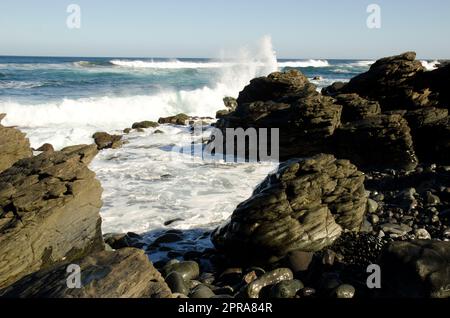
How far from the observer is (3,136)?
30.3ft

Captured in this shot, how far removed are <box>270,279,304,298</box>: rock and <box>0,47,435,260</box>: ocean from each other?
263 cm

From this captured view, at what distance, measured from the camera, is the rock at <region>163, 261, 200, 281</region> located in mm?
6641

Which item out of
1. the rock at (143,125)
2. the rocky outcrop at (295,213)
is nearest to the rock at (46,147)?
the rock at (143,125)

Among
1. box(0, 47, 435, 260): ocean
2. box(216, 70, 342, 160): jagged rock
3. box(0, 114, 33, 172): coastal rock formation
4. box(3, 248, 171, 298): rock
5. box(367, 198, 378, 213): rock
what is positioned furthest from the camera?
box(216, 70, 342, 160): jagged rock

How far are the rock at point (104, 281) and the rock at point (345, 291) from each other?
7.35 ft

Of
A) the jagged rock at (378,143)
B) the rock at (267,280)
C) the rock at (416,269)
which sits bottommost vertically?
the rock at (267,280)

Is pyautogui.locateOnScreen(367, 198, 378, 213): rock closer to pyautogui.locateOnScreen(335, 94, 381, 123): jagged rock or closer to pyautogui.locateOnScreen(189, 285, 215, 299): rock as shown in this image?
pyautogui.locateOnScreen(189, 285, 215, 299): rock

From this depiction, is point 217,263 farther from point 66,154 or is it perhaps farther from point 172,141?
point 172,141

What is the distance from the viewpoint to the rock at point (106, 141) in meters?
17.2

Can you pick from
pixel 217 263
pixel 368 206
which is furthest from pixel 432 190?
pixel 217 263

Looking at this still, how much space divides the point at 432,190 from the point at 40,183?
27.0 feet

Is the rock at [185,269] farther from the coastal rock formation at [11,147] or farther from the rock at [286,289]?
the coastal rock formation at [11,147]

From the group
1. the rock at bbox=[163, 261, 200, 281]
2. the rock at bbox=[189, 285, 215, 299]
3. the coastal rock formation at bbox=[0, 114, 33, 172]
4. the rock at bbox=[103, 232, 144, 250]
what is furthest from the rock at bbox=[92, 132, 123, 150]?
the rock at bbox=[189, 285, 215, 299]
